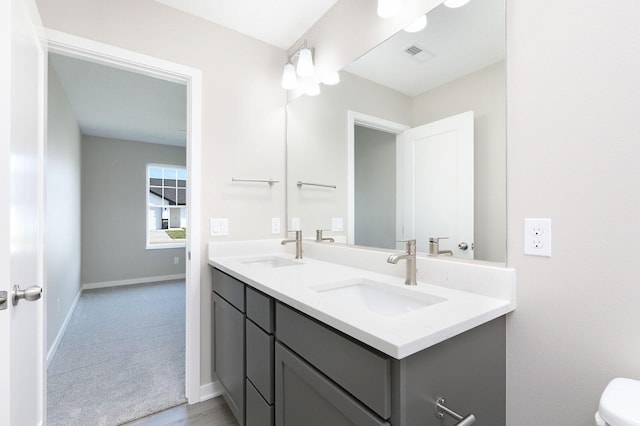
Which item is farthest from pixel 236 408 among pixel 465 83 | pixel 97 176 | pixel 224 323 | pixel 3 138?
pixel 97 176

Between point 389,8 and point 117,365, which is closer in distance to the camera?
point 389,8

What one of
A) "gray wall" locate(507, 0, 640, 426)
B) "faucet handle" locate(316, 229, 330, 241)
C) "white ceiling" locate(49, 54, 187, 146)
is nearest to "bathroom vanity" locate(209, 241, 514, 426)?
"gray wall" locate(507, 0, 640, 426)

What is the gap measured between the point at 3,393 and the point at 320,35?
221cm

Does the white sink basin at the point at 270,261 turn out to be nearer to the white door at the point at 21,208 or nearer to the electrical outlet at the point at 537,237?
the white door at the point at 21,208

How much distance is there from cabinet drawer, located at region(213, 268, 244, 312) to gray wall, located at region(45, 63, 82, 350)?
1238 millimetres

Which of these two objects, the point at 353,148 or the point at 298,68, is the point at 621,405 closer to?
the point at 353,148

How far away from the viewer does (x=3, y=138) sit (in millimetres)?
805

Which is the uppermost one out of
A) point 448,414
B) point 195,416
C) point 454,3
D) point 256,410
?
point 454,3

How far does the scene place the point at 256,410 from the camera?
1.29 m

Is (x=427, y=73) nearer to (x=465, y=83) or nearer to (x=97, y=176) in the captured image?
(x=465, y=83)

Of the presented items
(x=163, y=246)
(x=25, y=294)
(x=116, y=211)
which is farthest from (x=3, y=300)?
(x=163, y=246)

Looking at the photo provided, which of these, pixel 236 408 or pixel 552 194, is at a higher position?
pixel 552 194

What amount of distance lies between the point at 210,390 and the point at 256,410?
0.80m

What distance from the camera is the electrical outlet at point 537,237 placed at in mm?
917
